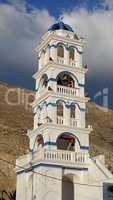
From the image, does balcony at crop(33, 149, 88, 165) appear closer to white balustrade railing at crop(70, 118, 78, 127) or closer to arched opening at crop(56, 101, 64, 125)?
white balustrade railing at crop(70, 118, 78, 127)

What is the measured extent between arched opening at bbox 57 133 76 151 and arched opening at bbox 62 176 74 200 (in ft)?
6.65

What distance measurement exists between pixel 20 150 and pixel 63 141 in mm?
29497

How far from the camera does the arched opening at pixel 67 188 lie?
25969 mm

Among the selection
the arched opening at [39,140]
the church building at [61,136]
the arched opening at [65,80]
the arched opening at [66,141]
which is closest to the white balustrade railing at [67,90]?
the church building at [61,136]

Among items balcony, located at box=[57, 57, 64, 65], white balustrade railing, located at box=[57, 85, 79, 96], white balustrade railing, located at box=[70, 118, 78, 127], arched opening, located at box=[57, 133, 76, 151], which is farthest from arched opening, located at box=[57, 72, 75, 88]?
arched opening, located at box=[57, 133, 76, 151]

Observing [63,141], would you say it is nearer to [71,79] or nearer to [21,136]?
[71,79]

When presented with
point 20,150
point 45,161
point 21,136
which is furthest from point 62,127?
point 21,136

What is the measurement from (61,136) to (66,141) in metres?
0.68

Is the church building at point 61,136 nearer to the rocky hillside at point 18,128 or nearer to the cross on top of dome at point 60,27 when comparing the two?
the cross on top of dome at point 60,27

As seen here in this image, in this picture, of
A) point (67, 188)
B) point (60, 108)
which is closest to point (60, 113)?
point (60, 108)

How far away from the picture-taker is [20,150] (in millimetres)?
55625

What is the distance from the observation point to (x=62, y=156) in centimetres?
2498

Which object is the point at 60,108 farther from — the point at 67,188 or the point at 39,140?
the point at 67,188

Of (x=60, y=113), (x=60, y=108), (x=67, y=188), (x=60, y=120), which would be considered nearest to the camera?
(x=67, y=188)
